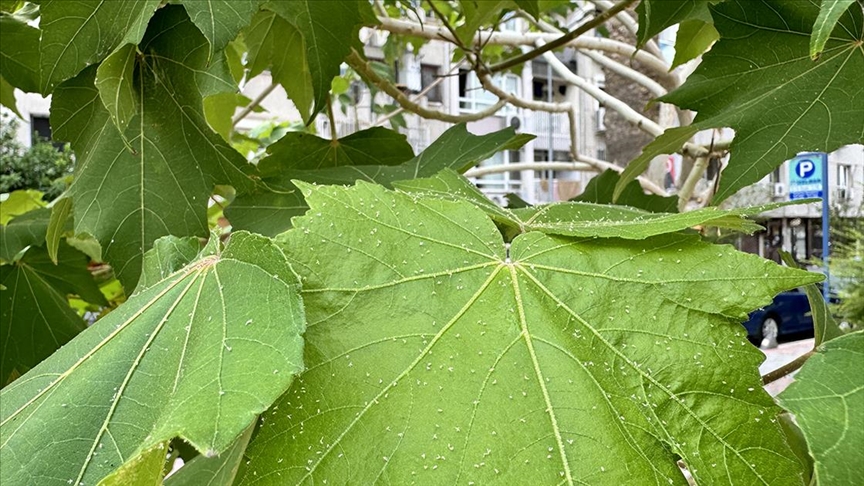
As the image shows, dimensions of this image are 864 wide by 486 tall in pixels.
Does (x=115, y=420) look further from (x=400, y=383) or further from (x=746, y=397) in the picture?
(x=746, y=397)

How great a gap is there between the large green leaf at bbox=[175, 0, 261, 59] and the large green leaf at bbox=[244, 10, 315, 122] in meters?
0.31

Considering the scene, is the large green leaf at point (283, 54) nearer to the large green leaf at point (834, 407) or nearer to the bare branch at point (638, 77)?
the large green leaf at point (834, 407)

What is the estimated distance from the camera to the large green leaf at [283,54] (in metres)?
0.75

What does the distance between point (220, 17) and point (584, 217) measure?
265 mm

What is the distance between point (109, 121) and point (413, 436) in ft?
1.35

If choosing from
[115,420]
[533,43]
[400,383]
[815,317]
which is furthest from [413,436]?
[533,43]

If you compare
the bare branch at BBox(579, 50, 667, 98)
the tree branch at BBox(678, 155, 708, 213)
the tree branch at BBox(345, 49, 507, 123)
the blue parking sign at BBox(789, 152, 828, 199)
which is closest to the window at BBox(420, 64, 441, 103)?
the blue parking sign at BBox(789, 152, 828, 199)

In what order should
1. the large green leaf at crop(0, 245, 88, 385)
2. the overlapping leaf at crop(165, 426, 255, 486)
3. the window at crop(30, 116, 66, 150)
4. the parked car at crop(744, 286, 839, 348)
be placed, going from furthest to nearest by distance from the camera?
the window at crop(30, 116, 66, 150) < the parked car at crop(744, 286, 839, 348) < the large green leaf at crop(0, 245, 88, 385) < the overlapping leaf at crop(165, 426, 255, 486)

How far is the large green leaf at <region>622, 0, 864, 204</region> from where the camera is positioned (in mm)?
477

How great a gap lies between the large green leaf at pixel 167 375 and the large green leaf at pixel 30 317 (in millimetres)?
469

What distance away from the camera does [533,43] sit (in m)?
1.84

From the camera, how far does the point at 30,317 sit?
75cm

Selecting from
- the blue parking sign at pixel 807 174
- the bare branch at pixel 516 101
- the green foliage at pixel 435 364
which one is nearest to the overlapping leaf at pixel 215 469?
the green foliage at pixel 435 364

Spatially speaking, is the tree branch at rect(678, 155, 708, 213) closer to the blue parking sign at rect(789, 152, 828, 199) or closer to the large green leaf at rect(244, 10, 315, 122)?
the large green leaf at rect(244, 10, 315, 122)
